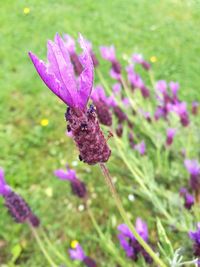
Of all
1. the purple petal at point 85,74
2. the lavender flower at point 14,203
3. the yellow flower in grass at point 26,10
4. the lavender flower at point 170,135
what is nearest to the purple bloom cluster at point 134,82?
the lavender flower at point 170,135

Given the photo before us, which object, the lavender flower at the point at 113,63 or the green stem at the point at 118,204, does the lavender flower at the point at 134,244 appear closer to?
the green stem at the point at 118,204

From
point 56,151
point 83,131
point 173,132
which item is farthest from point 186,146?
point 83,131

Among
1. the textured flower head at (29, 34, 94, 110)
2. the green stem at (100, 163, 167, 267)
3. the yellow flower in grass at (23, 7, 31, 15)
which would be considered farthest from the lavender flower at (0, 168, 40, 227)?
the yellow flower in grass at (23, 7, 31, 15)

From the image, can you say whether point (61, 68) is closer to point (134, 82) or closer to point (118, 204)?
point (118, 204)

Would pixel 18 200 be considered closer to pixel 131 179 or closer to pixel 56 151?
pixel 131 179

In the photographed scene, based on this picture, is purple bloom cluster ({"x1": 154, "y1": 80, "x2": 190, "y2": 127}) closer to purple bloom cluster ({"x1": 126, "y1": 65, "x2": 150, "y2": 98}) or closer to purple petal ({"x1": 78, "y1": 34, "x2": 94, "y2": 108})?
purple bloom cluster ({"x1": 126, "y1": 65, "x2": 150, "y2": 98})

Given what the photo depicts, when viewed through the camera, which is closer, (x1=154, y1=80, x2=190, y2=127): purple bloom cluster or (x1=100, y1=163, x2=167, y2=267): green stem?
(x1=100, y1=163, x2=167, y2=267): green stem
